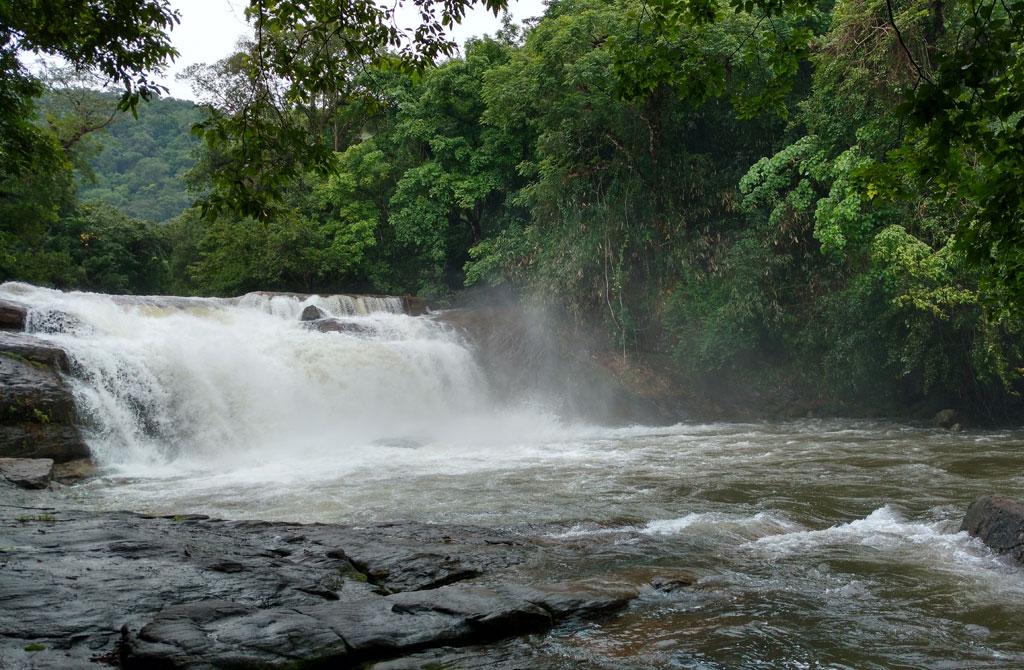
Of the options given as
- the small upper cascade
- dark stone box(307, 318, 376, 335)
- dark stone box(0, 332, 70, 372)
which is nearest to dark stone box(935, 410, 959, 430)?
dark stone box(307, 318, 376, 335)

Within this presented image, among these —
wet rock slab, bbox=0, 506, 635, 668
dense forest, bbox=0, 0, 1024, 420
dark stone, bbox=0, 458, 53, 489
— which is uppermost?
dense forest, bbox=0, 0, 1024, 420

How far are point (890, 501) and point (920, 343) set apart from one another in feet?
23.5

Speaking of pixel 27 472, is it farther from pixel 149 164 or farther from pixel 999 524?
pixel 149 164

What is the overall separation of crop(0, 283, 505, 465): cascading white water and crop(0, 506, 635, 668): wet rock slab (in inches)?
252

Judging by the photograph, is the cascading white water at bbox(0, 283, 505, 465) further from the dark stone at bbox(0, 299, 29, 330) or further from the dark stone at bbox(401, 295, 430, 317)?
the dark stone at bbox(401, 295, 430, 317)

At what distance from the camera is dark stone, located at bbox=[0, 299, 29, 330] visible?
12.9 m

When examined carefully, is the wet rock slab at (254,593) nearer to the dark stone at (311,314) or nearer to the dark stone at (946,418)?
the dark stone at (311,314)

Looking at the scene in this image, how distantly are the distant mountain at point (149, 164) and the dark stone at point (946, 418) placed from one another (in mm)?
38824

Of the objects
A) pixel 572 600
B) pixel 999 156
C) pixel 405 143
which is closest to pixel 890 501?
pixel 572 600

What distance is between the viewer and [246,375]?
1470 cm

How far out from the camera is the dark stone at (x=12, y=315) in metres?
12.9

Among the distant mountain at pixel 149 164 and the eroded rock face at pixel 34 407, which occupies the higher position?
the distant mountain at pixel 149 164

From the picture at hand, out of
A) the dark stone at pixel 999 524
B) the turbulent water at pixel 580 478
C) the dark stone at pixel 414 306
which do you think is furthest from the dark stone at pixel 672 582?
the dark stone at pixel 414 306

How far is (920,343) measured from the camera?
14.5 m
